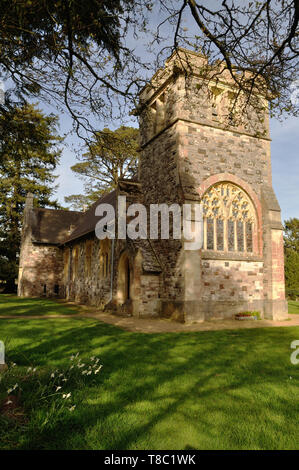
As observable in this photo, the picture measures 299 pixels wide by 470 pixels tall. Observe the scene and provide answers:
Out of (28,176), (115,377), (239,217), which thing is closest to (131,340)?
(115,377)

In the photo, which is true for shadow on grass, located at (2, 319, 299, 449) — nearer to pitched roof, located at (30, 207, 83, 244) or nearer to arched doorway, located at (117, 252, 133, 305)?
arched doorway, located at (117, 252, 133, 305)

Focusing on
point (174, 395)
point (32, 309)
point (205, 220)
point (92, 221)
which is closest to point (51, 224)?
point (92, 221)

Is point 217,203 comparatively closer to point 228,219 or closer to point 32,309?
point 228,219

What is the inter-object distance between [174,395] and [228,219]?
10.2 meters

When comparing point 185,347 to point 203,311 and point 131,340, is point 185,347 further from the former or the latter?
point 203,311

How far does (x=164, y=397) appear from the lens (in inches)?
153

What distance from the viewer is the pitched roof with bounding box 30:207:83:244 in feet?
86.5

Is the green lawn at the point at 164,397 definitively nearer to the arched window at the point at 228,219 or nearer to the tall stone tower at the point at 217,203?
the tall stone tower at the point at 217,203

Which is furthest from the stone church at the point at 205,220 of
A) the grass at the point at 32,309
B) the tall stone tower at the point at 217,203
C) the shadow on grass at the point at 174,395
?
the shadow on grass at the point at 174,395

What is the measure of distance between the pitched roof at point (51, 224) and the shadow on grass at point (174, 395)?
19.5m

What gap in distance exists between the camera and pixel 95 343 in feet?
22.8

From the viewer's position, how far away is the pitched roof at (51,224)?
86.5 feet

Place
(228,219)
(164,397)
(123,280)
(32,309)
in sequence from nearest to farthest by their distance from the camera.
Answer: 1. (164,397)
2. (228,219)
3. (123,280)
4. (32,309)
